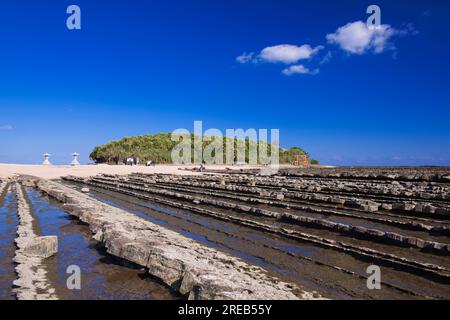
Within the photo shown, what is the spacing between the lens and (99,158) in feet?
271

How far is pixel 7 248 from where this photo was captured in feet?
27.7

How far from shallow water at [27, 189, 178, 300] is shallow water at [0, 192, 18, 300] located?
66 cm

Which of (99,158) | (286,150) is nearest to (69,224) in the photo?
(99,158)

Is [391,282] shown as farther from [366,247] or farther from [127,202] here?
[127,202]

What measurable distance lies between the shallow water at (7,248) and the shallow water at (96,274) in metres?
0.66

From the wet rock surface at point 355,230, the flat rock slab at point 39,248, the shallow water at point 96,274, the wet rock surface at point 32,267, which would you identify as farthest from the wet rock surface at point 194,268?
the wet rock surface at point 32,267

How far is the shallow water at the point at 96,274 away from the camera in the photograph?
576cm

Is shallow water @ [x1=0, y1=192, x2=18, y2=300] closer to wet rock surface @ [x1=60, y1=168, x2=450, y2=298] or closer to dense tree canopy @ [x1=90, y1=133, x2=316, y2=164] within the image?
wet rock surface @ [x1=60, y1=168, x2=450, y2=298]

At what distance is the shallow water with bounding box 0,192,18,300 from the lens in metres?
5.84

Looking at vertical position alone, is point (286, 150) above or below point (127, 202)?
above

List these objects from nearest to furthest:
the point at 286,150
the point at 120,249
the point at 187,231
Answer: the point at 120,249, the point at 187,231, the point at 286,150

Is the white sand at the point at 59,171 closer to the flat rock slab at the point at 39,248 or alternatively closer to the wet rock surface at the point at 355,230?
the wet rock surface at the point at 355,230
